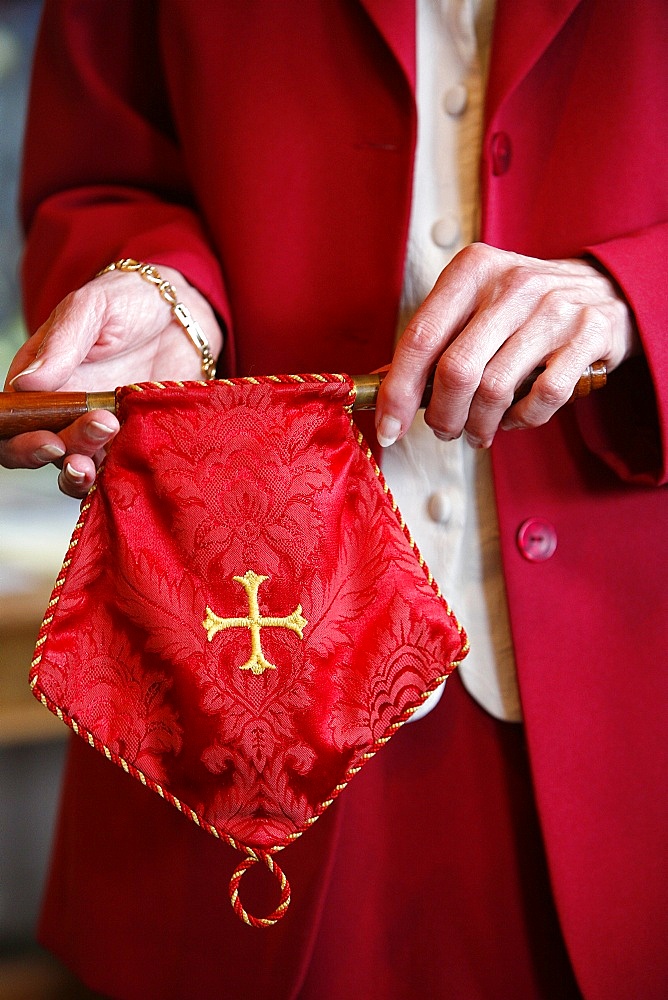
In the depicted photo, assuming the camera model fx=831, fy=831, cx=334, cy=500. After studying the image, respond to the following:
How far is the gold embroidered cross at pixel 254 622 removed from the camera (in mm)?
402

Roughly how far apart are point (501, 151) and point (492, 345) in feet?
0.48

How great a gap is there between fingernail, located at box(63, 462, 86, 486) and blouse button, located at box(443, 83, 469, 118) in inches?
11.8

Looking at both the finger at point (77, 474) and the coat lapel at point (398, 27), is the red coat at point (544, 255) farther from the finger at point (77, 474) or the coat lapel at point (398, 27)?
the finger at point (77, 474)

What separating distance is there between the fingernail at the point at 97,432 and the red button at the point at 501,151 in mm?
261

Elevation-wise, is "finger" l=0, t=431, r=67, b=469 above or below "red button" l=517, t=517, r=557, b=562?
above

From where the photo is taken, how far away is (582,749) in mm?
483

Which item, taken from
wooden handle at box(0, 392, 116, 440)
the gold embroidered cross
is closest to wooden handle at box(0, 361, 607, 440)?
wooden handle at box(0, 392, 116, 440)

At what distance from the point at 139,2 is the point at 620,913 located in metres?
0.68

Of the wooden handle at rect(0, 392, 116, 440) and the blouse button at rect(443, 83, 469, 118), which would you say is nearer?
the wooden handle at rect(0, 392, 116, 440)

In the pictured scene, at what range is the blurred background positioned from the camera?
83 centimetres

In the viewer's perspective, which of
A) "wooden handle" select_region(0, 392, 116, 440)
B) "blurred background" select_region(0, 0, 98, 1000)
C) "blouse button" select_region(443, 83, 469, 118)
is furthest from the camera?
"blurred background" select_region(0, 0, 98, 1000)

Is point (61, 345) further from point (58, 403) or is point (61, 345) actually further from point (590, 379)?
point (590, 379)

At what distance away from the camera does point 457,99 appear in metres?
0.49

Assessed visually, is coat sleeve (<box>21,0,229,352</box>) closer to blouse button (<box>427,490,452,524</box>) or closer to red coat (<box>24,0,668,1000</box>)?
red coat (<box>24,0,668,1000</box>)
